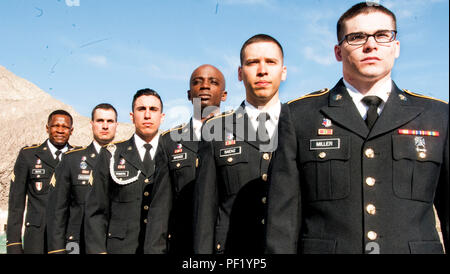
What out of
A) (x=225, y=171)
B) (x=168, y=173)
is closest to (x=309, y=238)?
(x=225, y=171)

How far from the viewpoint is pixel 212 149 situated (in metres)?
4.50

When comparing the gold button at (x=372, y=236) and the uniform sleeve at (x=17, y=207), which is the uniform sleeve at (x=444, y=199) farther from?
the uniform sleeve at (x=17, y=207)

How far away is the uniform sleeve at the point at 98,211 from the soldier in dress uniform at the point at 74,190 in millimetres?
464

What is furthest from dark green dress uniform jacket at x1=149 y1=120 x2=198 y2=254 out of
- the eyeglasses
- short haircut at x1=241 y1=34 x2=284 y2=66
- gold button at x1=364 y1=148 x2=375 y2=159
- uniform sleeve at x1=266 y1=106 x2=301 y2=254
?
the eyeglasses

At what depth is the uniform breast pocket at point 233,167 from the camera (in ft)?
13.8

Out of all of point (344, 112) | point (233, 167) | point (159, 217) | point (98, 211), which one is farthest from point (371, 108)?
point (98, 211)

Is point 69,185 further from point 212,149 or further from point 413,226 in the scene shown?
point 413,226

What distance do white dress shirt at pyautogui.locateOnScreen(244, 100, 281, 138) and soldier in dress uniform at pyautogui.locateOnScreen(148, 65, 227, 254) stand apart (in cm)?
104

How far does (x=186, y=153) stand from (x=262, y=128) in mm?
1442

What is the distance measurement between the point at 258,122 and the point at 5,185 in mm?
31501

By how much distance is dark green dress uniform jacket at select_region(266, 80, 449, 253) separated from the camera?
2982 mm

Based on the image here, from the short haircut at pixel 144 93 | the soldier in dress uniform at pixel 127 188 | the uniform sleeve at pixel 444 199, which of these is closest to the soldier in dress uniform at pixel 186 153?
the soldier in dress uniform at pixel 127 188

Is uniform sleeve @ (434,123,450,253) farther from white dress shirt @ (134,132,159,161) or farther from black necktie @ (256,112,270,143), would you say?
white dress shirt @ (134,132,159,161)

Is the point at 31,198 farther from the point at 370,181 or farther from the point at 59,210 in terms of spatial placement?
the point at 370,181
